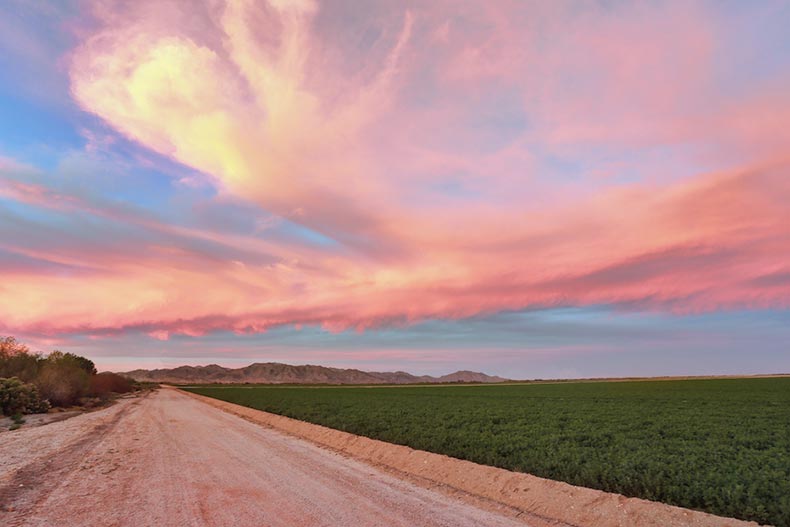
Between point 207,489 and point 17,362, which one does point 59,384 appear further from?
point 207,489

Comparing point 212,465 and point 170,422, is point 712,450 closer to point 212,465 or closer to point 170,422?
point 212,465

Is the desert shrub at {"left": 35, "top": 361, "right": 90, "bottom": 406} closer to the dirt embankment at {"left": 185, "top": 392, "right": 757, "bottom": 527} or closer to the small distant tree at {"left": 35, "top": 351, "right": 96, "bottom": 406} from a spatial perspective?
the small distant tree at {"left": 35, "top": 351, "right": 96, "bottom": 406}

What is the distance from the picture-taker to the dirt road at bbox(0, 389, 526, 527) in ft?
31.6

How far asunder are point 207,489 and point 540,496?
29.5 feet

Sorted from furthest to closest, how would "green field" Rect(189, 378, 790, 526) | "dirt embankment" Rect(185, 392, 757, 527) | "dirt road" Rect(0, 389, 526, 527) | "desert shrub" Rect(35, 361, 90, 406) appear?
"desert shrub" Rect(35, 361, 90, 406), "green field" Rect(189, 378, 790, 526), "dirt embankment" Rect(185, 392, 757, 527), "dirt road" Rect(0, 389, 526, 527)

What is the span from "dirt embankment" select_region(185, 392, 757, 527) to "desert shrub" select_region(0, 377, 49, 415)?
3761 centimetres

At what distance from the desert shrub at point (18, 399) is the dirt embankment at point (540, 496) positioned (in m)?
37.6

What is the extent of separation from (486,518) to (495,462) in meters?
5.20

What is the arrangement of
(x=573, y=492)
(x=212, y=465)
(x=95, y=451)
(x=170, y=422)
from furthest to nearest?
(x=170, y=422)
(x=95, y=451)
(x=212, y=465)
(x=573, y=492)

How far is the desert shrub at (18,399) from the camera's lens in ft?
127

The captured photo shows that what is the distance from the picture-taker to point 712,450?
16062 millimetres

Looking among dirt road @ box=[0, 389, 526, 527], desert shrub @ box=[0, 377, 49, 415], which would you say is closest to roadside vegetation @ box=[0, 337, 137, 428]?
desert shrub @ box=[0, 377, 49, 415]

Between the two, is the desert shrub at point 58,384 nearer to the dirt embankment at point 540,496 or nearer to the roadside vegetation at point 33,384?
the roadside vegetation at point 33,384

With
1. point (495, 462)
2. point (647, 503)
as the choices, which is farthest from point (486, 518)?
point (495, 462)
